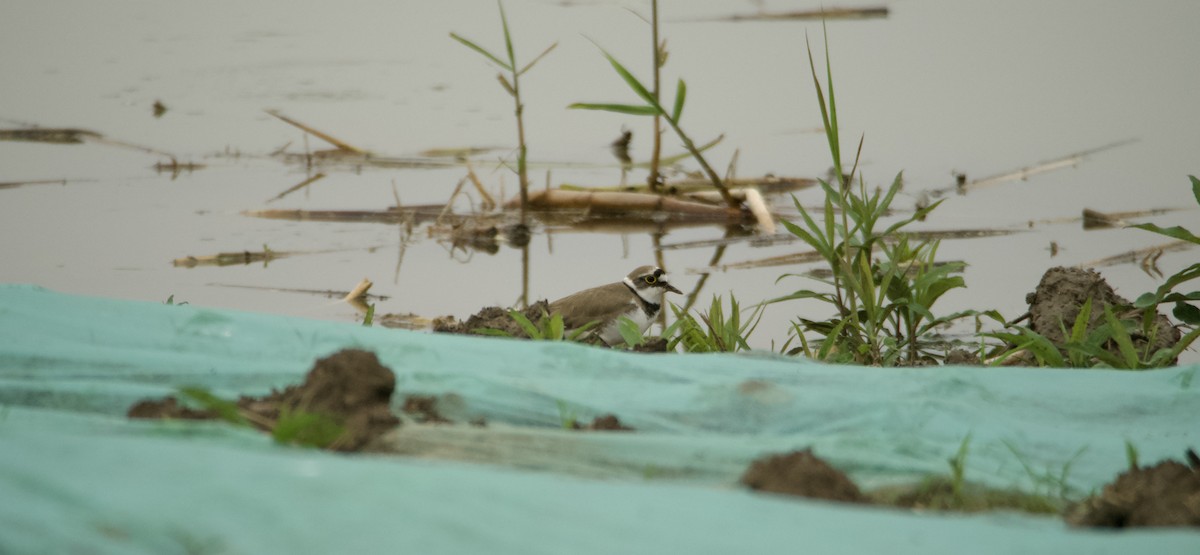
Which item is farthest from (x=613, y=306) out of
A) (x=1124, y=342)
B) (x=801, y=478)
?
(x=801, y=478)

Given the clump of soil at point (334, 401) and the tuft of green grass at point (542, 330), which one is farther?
the tuft of green grass at point (542, 330)

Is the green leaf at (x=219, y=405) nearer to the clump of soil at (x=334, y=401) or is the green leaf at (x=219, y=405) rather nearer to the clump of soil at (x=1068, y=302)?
the clump of soil at (x=334, y=401)

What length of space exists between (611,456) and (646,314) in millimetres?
3080

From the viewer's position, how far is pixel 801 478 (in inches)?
99.9

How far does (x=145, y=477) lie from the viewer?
7.23ft

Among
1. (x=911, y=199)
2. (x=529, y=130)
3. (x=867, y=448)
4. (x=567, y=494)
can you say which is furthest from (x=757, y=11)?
(x=567, y=494)

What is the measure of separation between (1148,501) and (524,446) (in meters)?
1.17

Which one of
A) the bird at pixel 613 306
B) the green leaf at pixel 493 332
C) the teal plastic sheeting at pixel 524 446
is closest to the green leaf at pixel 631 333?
the green leaf at pixel 493 332

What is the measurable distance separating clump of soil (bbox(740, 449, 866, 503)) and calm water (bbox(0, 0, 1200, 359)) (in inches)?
130

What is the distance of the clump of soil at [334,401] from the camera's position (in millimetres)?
2762

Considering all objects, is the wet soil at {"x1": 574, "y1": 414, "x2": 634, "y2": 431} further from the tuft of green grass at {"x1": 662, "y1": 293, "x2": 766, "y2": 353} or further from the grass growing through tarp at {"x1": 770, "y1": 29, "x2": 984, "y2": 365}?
the tuft of green grass at {"x1": 662, "y1": 293, "x2": 766, "y2": 353}

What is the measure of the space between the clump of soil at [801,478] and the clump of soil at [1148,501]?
428 mm

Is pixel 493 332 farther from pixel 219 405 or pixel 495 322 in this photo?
pixel 219 405

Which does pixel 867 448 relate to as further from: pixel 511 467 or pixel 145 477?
pixel 145 477
